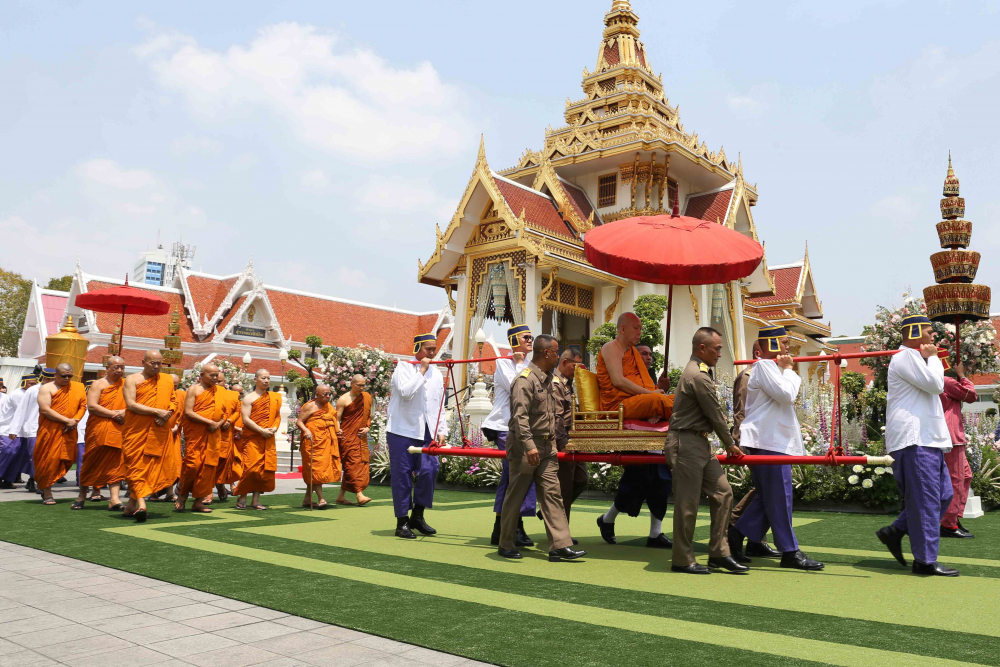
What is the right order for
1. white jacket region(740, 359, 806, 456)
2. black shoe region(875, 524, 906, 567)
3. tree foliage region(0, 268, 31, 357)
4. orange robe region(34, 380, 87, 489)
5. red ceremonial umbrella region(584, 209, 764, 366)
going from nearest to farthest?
black shoe region(875, 524, 906, 567)
white jacket region(740, 359, 806, 456)
red ceremonial umbrella region(584, 209, 764, 366)
orange robe region(34, 380, 87, 489)
tree foliage region(0, 268, 31, 357)

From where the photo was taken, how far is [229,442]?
9.50m

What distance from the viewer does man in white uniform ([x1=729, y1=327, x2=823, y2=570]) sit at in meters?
5.54

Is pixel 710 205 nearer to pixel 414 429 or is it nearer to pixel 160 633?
pixel 414 429

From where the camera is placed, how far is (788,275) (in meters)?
29.1

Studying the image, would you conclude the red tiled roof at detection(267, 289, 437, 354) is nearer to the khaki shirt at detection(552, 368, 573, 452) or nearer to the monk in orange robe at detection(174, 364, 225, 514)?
the monk in orange robe at detection(174, 364, 225, 514)

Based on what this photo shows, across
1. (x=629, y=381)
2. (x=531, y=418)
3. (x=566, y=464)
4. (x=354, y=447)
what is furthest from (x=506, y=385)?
(x=354, y=447)

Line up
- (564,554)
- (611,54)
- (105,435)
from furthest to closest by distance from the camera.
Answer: (611,54) → (105,435) → (564,554)

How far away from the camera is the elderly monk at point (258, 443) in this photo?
966cm

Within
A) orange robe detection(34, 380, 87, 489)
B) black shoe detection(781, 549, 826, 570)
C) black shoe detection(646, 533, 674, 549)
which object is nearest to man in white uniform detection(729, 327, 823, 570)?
black shoe detection(781, 549, 826, 570)

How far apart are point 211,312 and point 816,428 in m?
27.0

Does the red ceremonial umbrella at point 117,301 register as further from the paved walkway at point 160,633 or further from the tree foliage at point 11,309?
the tree foliage at point 11,309

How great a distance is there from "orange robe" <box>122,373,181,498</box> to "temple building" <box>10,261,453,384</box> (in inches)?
797

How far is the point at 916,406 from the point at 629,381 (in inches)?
78.4

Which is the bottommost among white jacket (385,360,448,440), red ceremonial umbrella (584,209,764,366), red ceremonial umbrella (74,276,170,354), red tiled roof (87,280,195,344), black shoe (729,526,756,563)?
black shoe (729,526,756,563)
